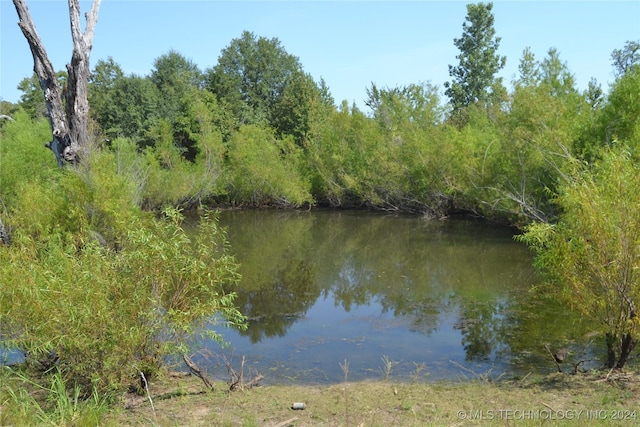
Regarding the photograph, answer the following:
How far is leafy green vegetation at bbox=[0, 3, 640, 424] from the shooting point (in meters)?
6.26

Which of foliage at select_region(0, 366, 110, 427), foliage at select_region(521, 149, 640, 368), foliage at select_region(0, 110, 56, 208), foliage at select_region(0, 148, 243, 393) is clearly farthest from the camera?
foliage at select_region(0, 110, 56, 208)

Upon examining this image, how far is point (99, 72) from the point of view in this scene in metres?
40.1

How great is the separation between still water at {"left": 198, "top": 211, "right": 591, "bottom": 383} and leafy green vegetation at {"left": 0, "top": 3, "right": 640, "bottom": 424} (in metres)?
1.31

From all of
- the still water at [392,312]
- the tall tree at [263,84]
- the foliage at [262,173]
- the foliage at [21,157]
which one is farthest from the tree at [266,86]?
the still water at [392,312]

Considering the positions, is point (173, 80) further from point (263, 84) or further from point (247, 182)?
point (247, 182)

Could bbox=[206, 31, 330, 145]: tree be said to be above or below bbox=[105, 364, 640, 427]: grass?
above

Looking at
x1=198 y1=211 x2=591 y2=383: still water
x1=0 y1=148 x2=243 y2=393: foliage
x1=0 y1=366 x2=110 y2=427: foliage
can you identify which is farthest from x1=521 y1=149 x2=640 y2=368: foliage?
x1=0 y1=366 x2=110 y2=427: foliage

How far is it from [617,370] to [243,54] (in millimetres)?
44180

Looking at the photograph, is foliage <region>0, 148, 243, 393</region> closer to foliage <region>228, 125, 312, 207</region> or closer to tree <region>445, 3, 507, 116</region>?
foliage <region>228, 125, 312, 207</region>

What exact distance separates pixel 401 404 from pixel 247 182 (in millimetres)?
29874

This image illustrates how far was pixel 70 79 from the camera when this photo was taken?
9438 millimetres

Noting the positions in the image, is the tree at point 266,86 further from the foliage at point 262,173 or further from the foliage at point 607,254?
the foliage at point 607,254

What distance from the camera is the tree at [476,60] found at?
43875 millimetres

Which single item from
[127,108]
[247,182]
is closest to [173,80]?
[127,108]
